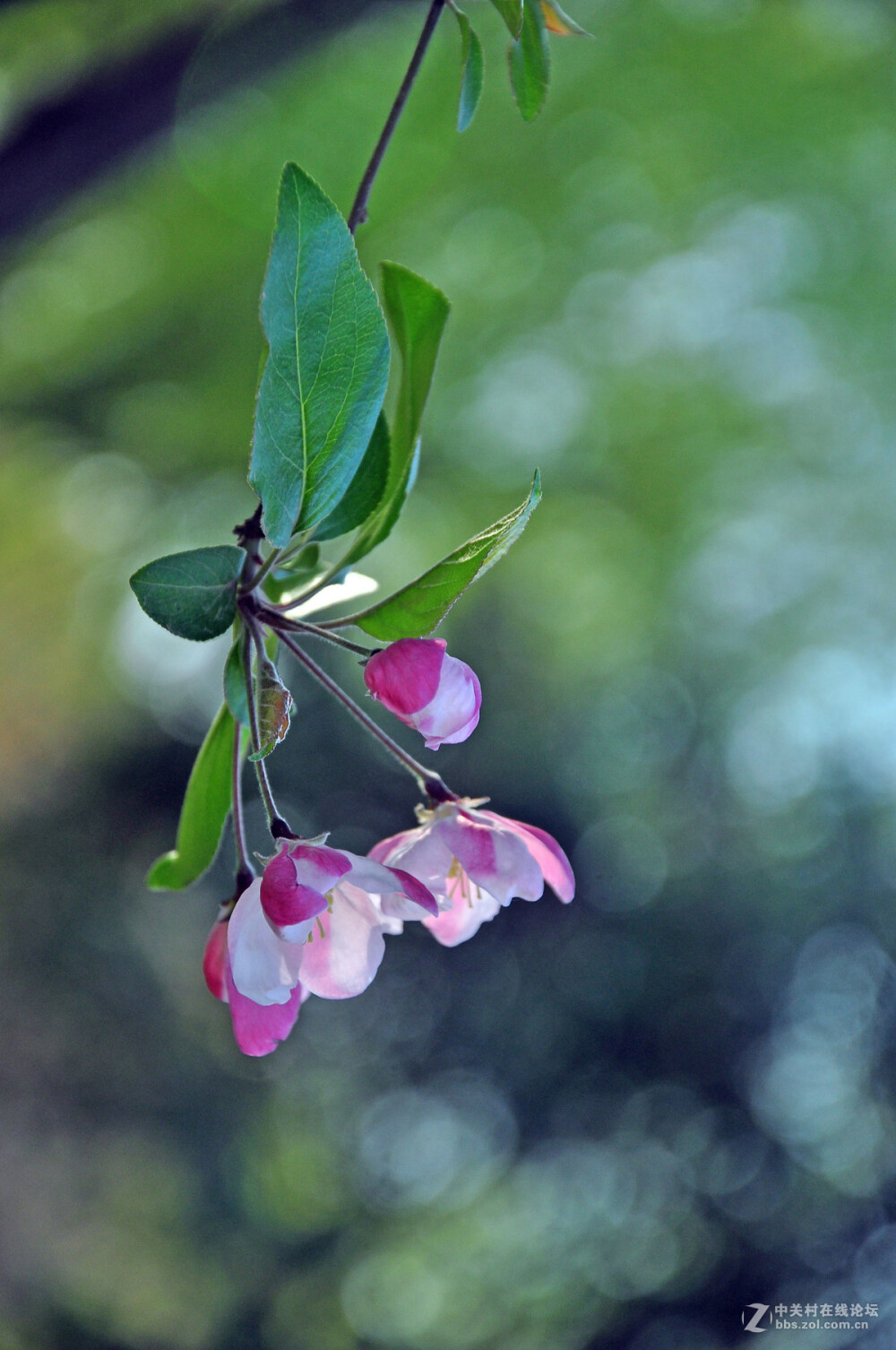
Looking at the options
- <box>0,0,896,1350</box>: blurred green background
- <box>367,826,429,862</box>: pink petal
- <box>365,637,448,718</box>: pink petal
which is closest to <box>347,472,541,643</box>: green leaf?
<box>365,637,448,718</box>: pink petal

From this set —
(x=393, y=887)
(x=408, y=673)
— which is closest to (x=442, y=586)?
(x=408, y=673)

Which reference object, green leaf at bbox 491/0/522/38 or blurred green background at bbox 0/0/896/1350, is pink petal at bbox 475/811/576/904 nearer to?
green leaf at bbox 491/0/522/38

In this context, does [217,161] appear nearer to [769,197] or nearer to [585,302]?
[585,302]

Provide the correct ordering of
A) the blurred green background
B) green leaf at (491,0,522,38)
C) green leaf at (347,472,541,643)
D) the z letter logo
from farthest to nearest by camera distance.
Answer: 1. the blurred green background
2. the z letter logo
3. green leaf at (491,0,522,38)
4. green leaf at (347,472,541,643)

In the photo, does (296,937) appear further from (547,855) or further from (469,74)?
(469,74)

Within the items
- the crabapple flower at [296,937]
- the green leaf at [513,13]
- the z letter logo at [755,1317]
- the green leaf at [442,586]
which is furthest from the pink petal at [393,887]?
the z letter logo at [755,1317]

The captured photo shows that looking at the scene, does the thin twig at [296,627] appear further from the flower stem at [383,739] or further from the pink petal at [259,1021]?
the pink petal at [259,1021]

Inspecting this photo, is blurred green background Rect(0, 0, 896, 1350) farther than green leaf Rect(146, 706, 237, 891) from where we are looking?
Yes
